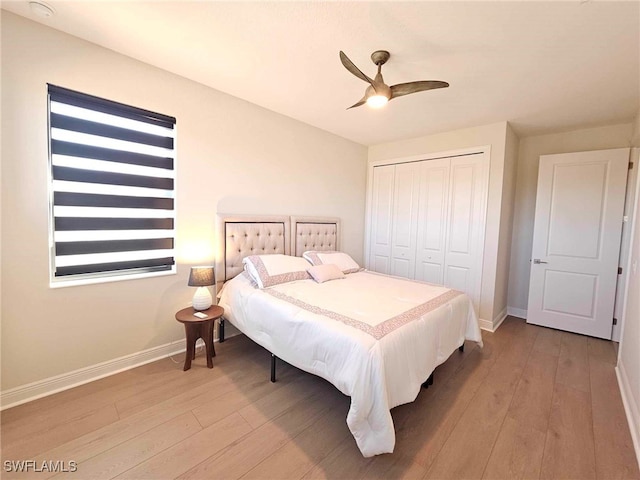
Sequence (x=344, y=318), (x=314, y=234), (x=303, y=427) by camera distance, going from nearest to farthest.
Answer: (x=303, y=427)
(x=344, y=318)
(x=314, y=234)

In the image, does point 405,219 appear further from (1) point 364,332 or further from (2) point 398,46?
(1) point 364,332

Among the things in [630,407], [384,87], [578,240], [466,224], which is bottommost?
[630,407]

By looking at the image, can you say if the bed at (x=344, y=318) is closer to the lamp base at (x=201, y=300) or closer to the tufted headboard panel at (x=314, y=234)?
the tufted headboard panel at (x=314, y=234)

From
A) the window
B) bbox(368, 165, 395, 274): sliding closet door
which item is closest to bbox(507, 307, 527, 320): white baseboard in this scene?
bbox(368, 165, 395, 274): sliding closet door

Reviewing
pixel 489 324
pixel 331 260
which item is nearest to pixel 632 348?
pixel 489 324

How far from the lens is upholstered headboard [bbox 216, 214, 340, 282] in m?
2.89

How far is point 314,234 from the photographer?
380 cm

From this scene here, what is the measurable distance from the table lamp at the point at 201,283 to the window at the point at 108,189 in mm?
365

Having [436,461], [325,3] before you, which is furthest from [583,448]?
[325,3]

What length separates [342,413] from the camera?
1.93m

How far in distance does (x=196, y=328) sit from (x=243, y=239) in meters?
1.04

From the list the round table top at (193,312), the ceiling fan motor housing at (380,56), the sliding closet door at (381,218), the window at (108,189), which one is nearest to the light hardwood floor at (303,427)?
the round table top at (193,312)

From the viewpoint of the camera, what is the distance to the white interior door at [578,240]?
3.20 m

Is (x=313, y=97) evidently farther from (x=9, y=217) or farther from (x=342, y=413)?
(x=342, y=413)
